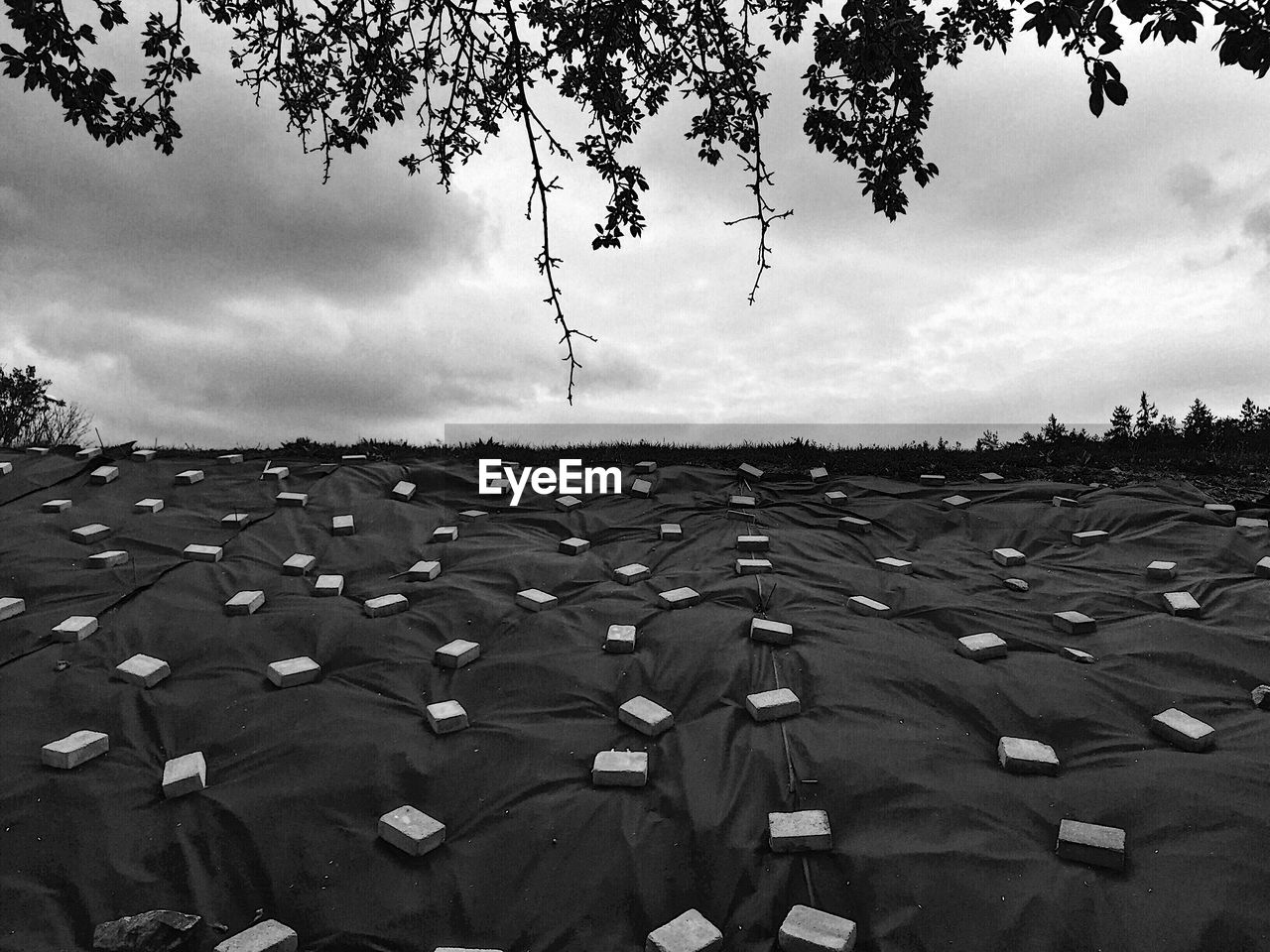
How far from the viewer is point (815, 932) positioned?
188cm

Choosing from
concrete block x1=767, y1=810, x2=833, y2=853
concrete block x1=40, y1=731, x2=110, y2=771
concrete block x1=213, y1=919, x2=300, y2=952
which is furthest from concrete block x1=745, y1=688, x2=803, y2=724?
concrete block x1=40, y1=731, x2=110, y2=771

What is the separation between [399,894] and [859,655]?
2.00 meters

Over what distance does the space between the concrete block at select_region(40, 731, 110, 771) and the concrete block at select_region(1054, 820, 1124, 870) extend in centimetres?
320

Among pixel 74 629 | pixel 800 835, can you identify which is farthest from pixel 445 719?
pixel 74 629

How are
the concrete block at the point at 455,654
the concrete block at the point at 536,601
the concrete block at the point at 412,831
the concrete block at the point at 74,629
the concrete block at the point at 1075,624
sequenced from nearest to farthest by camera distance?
the concrete block at the point at 412,831, the concrete block at the point at 455,654, the concrete block at the point at 74,629, the concrete block at the point at 1075,624, the concrete block at the point at 536,601

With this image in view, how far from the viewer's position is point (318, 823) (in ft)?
7.63

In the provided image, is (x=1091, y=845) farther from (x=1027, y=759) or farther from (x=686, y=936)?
(x=686, y=936)

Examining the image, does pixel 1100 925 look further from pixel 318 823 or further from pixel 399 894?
pixel 318 823

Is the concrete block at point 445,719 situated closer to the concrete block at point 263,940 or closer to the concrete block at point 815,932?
the concrete block at point 263,940

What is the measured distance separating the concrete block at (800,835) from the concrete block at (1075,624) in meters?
2.11

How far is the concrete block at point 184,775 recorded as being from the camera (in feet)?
7.99

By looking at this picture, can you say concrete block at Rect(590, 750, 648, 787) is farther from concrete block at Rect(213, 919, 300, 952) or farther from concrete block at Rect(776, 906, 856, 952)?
concrete block at Rect(213, 919, 300, 952)

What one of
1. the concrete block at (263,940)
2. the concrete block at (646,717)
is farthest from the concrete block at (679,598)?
the concrete block at (263,940)

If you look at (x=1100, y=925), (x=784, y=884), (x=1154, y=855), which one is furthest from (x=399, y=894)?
(x=1154, y=855)
